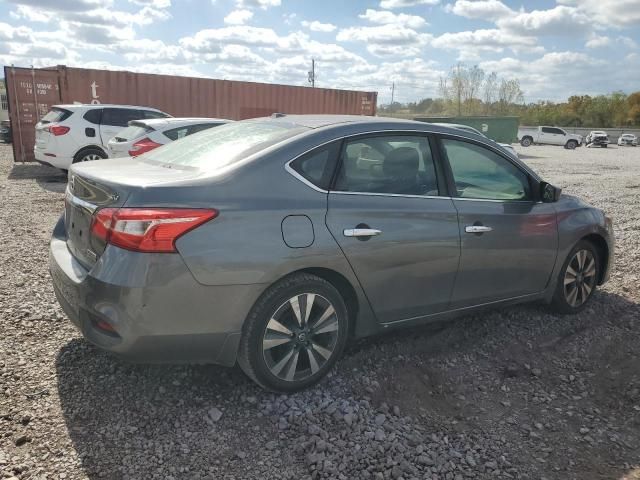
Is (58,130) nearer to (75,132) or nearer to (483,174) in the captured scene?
(75,132)

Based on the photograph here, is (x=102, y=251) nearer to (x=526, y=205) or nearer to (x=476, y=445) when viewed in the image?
(x=476, y=445)

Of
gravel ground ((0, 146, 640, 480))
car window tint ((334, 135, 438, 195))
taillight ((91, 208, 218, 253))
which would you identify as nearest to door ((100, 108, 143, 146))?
gravel ground ((0, 146, 640, 480))

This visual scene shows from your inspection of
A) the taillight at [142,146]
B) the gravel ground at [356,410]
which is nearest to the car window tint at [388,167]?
the gravel ground at [356,410]

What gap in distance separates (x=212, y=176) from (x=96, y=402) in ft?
4.61

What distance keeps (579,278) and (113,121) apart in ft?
32.6

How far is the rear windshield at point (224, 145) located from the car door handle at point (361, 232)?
67 centimetres

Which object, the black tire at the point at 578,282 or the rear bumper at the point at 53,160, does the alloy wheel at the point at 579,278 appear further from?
the rear bumper at the point at 53,160

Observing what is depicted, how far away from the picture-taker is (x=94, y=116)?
11273 millimetres

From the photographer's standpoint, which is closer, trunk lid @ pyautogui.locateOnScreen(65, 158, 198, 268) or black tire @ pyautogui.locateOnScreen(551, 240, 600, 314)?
trunk lid @ pyautogui.locateOnScreen(65, 158, 198, 268)

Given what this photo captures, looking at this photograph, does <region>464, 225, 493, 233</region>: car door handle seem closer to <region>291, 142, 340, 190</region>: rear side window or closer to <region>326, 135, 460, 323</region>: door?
<region>326, 135, 460, 323</region>: door

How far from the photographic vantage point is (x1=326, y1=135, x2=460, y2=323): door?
314 cm

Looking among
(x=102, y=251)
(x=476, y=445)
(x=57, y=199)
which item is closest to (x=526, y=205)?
(x=476, y=445)

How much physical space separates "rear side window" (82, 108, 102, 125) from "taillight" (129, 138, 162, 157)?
3.08 meters

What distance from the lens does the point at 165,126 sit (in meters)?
8.94
